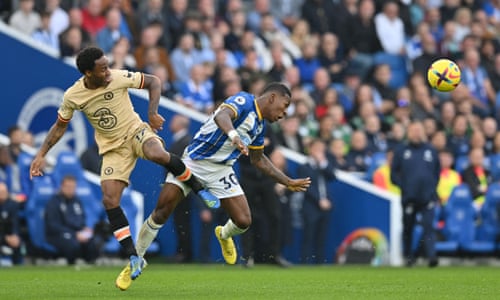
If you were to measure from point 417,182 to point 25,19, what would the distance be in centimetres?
725

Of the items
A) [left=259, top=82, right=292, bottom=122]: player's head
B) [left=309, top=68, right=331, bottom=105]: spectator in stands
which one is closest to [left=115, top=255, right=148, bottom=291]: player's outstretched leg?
[left=259, top=82, right=292, bottom=122]: player's head

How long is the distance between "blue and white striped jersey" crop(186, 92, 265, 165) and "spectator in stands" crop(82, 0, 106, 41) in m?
8.46

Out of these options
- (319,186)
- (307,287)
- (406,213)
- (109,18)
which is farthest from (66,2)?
(307,287)

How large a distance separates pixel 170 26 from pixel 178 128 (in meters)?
3.70

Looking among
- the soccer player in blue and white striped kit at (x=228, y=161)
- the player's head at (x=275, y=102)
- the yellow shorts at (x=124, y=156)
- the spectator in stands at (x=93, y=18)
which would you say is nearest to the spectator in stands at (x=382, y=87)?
the spectator in stands at (x=93, y=18)

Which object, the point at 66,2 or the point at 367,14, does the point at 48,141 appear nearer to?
the point at 66,2

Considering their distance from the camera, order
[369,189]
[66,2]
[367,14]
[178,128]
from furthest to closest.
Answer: [367,14] → [66,2] → [369,189] → [178,128]

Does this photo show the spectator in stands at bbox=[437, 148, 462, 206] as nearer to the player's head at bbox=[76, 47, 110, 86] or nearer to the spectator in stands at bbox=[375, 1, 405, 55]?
the spectator in stands at bbox=[375, 1, 405, 55]

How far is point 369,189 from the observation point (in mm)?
22188

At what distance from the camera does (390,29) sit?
85.7 ft

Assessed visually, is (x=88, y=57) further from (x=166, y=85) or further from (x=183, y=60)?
(x=183, y=60)

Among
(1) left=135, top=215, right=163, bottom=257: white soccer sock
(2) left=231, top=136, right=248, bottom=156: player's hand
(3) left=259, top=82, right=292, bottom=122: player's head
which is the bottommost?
(1) left=135, top=215, right=163, bottom=257: white soccer sock

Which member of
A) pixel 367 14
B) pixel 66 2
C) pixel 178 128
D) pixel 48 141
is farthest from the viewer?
pixel 367 14

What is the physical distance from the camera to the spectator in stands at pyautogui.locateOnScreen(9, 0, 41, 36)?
21.9 meters
